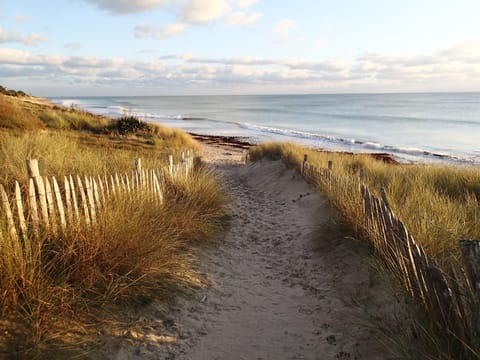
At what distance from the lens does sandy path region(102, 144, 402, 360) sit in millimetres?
3348

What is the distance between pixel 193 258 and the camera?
5.05 meters

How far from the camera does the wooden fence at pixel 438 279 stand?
2.27m

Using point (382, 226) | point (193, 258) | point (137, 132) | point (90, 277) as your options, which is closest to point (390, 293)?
point (382, 226)

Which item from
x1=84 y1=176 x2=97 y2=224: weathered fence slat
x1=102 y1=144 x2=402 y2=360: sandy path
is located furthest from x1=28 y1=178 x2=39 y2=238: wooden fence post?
x1=102 y1=144 x2=402 y2=360: sandy path

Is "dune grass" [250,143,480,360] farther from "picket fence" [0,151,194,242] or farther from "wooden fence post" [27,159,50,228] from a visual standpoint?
"wooden fence post" [27,159,50,228]

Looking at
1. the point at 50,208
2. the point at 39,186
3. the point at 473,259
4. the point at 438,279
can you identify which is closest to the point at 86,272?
the point at 50,208

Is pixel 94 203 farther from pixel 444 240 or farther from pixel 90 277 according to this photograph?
pixel 444 240

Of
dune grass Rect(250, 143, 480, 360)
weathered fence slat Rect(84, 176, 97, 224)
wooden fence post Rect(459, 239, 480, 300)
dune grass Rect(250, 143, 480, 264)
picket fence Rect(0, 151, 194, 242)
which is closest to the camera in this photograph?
wooden fence post Rect(459, 239, 480, 300)

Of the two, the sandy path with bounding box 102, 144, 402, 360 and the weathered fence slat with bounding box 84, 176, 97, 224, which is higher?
the weathered fence slat with bounding box 84, 176, 97, 224

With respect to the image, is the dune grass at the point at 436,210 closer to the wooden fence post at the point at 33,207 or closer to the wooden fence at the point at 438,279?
the wooden fence at the point at 438,279

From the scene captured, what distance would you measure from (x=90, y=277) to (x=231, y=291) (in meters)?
1.82

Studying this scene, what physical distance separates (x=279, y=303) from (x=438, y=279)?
2173 millimetres

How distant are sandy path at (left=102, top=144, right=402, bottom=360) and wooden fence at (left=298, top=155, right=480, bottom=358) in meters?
0.54

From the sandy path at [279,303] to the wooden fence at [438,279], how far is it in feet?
1.77
